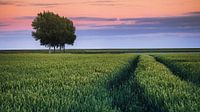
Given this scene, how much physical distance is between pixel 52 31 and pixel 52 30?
408 millimetres

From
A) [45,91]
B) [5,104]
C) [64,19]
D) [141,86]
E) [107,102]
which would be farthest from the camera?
[64,19]

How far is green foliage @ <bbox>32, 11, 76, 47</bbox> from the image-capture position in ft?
332

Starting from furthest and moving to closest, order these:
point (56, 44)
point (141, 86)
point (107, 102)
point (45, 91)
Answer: point (56, 44) < point (141, 86) < point (45, 91) < point (107, 102)

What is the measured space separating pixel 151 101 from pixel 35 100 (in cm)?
323

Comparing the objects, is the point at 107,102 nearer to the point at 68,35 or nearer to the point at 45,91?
the point at 45,91

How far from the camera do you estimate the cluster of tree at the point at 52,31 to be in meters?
101

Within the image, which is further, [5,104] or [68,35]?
[68,35]

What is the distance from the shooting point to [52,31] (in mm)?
102812

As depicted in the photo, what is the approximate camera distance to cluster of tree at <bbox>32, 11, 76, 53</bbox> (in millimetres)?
101062

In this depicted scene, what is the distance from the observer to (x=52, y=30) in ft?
338

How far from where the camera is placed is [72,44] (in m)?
107

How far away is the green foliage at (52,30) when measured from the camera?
332ft

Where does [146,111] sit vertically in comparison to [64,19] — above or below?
below

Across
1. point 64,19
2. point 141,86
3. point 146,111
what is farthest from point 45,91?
point 64,19
